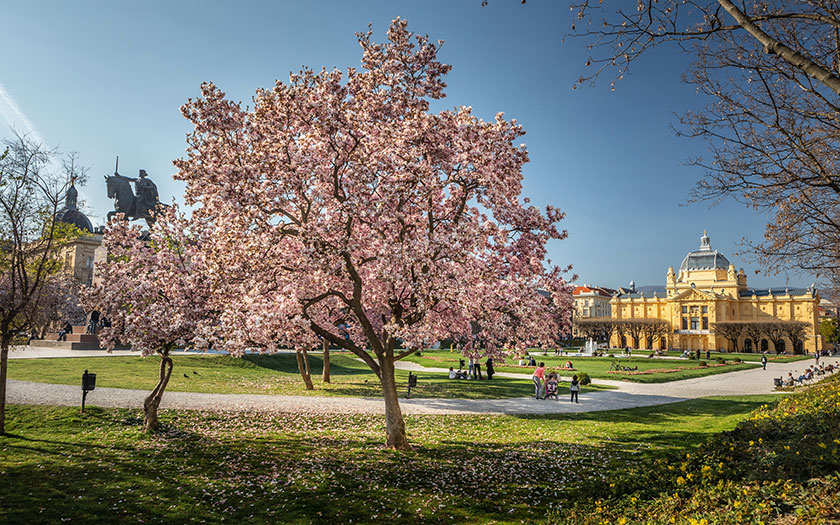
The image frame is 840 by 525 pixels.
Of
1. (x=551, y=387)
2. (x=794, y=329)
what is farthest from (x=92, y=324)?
(x=794, y=329)

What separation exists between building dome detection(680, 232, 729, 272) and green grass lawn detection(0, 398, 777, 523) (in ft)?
406

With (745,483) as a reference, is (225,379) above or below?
below

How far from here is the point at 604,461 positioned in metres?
12.2

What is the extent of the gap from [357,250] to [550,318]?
18.0 ft

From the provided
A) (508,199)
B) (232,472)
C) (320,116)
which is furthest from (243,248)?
(508,199)

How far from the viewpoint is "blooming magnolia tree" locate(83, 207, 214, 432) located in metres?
13.5

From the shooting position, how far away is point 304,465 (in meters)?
11.8

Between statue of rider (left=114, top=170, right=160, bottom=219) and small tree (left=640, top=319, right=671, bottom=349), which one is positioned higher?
statue of rider (left=114, top=170, right=160, bottom=219)

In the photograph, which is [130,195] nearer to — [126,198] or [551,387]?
[126,198]

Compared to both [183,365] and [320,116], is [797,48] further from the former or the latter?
[183,365]

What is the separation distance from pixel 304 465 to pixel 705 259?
13799 cm

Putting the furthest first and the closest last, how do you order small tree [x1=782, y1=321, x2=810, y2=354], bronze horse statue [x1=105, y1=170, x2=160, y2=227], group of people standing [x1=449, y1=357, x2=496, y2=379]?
1. small tree [x1=782, y1=321, x2=810, y2=354]
2. bronze horse statue [x1=105, y1=170, x2=160, y2=227]
3. group of people standing [x1=449, y1=357, x2=496, y2=379]

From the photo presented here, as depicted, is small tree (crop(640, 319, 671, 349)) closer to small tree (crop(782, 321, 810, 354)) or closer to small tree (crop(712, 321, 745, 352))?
small tree (crop(712, 321, 745, 352))

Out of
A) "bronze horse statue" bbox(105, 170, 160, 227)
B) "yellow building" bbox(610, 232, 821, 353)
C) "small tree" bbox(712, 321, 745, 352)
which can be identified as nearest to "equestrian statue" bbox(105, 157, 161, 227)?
"bronze horse statue" bbox(105, 170, 160, 227)
